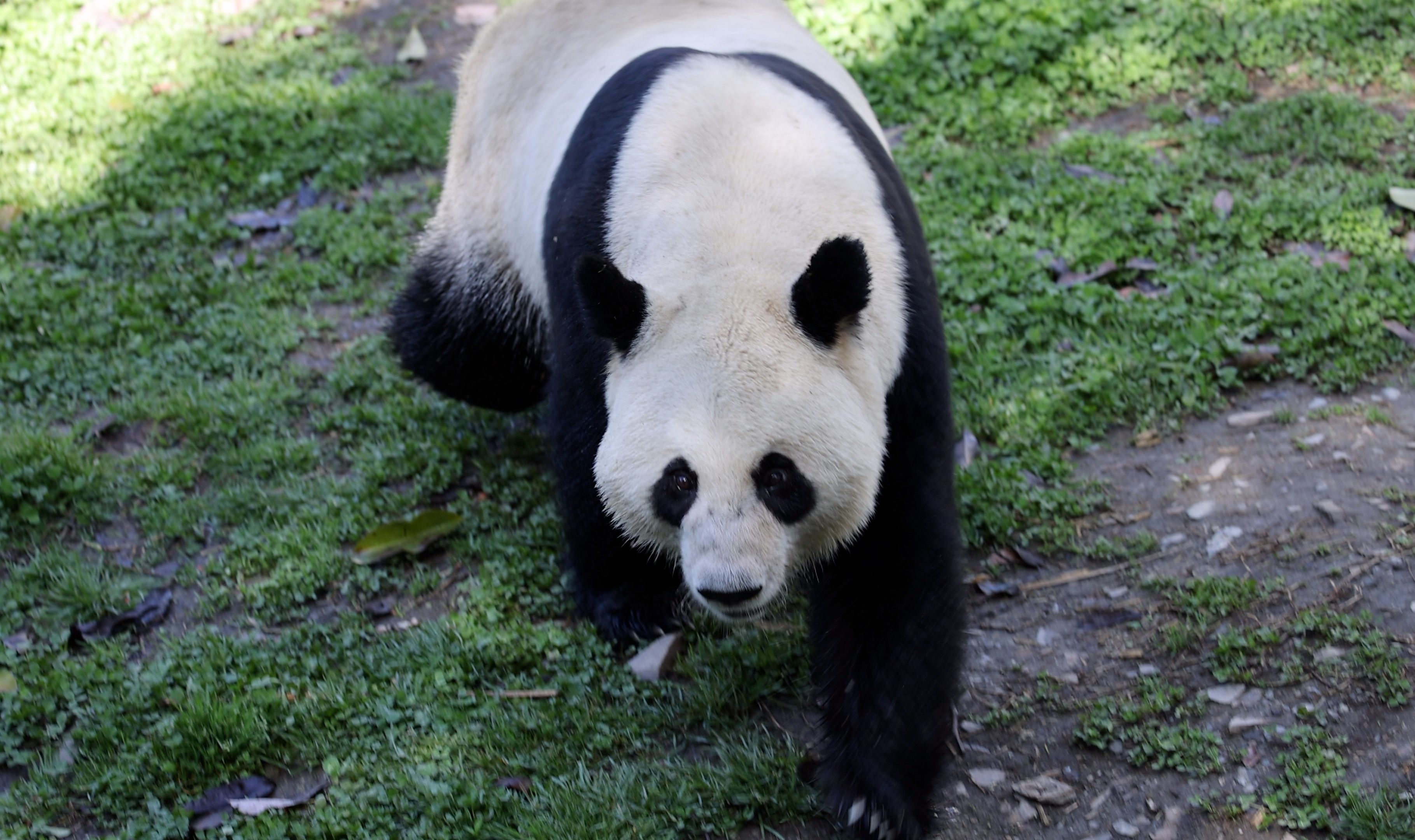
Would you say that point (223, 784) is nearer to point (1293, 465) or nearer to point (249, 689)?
point (249, 689)

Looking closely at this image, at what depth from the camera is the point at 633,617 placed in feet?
12.4

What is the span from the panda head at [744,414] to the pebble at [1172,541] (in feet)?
4.67

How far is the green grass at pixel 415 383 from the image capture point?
3342mm

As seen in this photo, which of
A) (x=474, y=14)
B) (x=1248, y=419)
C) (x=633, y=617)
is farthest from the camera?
(x=474, y=14)

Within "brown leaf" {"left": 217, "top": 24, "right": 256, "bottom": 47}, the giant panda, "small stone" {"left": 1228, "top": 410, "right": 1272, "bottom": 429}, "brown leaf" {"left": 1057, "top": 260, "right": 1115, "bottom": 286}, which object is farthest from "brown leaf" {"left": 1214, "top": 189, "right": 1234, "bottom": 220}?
"brown leaf" {"left": 217, "top": 24, "right": 256, "bottom": 47}

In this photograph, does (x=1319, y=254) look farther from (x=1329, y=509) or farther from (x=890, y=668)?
(x=890, y=668)

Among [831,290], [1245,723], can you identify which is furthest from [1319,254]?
[831,290]

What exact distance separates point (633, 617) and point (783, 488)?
122 cm

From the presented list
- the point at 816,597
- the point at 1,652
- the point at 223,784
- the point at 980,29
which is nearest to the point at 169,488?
the point at 1,652

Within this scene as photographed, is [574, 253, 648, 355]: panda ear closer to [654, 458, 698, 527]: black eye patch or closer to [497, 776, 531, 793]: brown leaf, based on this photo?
[654, 458, 698, 527]: black eye patch

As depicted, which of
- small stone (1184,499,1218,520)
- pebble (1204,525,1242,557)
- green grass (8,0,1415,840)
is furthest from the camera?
small stone (1184,499,1218,520)

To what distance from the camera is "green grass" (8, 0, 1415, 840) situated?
3.34 m

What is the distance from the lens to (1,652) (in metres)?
3.81

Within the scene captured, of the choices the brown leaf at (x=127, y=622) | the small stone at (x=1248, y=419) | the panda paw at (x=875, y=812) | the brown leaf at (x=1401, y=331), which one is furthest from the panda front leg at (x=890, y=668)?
the brown leaf at (x=1401, y=331)
